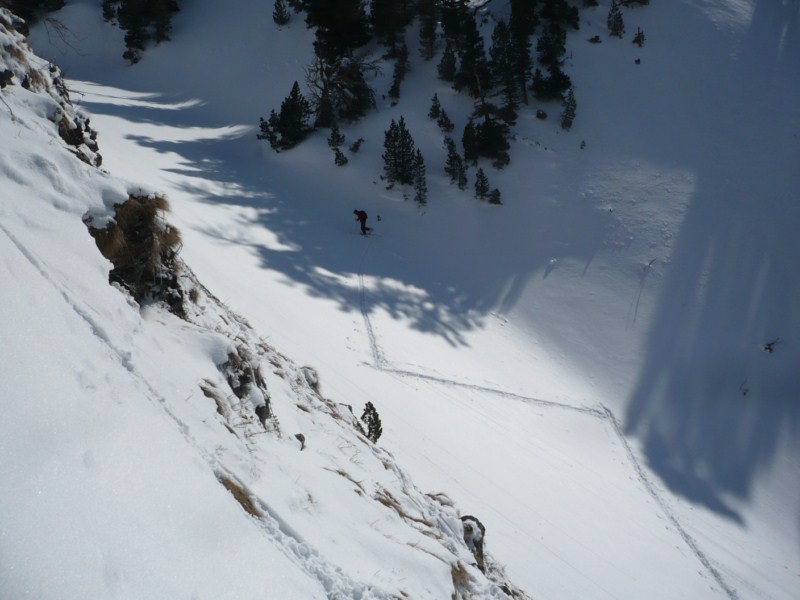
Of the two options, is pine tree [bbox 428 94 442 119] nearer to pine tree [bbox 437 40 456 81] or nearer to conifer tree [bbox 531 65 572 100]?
pine tree [bbox 437 40 456 81]

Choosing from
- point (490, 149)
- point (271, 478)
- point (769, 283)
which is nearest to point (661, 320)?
point (769, 283)

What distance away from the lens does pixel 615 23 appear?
948 inches

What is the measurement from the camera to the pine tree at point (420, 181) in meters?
20.8

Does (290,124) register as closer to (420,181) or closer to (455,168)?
(420,181)

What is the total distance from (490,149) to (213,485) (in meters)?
20.1

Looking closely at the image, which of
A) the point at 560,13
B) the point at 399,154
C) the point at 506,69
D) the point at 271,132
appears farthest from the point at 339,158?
the point at 560,13

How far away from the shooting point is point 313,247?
17.1 metres

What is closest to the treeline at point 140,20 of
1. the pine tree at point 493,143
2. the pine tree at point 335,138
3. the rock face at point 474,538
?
the pine tree at point 335,138

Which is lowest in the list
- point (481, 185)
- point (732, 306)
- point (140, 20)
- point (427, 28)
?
point (732, 306)

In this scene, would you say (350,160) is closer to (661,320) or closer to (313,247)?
(313,247)

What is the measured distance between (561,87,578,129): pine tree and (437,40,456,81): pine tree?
5.38 metres

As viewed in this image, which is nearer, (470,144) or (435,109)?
(470,144)

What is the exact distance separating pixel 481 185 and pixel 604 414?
33.5ft

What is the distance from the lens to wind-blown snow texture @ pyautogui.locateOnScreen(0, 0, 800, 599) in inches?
113
